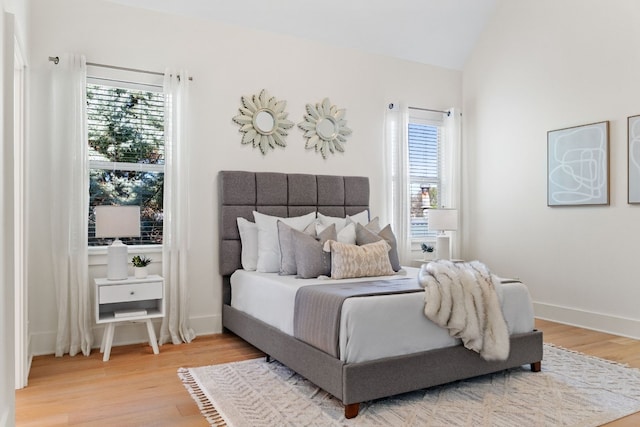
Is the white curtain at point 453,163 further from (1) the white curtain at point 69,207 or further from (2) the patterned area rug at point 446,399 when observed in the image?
(1) the white curtain at point 69,207

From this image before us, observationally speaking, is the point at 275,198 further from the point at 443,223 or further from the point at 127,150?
the point at 443,223

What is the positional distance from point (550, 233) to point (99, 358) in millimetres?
4224

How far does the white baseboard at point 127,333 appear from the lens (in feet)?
12.0

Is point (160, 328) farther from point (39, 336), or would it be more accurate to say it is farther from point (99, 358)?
point (39, 336)

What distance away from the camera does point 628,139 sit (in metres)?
4.13

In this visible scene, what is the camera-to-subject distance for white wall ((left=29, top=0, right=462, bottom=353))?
12.1ft

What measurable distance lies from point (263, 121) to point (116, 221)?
5.69 ft

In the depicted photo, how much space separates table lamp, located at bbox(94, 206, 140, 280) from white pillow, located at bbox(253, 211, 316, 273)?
1012mm

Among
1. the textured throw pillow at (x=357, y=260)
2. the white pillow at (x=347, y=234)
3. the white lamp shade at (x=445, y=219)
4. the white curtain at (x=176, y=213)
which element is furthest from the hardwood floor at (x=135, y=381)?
the white lamp shade at (x=445, y=219)

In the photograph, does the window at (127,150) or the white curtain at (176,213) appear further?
the white curtain at (176,213)

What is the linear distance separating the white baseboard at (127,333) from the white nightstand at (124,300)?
12cm

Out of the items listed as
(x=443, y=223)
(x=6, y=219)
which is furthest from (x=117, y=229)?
(x=443, y=223)

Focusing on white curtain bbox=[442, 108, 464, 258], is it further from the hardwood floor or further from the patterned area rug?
the patterned area rug

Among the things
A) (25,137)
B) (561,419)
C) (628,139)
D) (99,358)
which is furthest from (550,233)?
(25,137)
